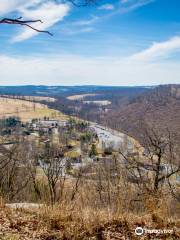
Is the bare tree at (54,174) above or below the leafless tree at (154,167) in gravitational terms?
below

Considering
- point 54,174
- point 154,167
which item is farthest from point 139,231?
point 54,174

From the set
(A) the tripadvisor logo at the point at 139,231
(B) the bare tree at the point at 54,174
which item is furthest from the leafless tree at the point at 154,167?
(B) the bare tree at the point at 54,174

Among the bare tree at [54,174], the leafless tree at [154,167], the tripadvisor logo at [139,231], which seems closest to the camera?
the tripadvisor logo at [139,231]

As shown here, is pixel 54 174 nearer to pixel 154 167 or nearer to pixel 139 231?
pixel 154 167

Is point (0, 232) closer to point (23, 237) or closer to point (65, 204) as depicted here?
point (23, 237)

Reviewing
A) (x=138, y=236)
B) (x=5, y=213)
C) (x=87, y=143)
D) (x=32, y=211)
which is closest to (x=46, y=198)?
(x=32, y=211)

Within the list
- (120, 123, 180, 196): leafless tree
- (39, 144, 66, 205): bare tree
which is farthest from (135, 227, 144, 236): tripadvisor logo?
(39, 144, 66, 205): bare tree

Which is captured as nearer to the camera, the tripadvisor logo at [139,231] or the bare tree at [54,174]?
the tripadvisor logo at [139,231]

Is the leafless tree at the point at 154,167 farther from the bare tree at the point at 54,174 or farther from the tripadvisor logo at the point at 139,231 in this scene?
A: the bare tree at the point at 54,174

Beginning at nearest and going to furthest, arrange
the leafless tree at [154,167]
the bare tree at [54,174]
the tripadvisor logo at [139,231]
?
the tripadvisor logo at [139,231]
the leafless tree at [154,167]
the bare tree at [54,174]

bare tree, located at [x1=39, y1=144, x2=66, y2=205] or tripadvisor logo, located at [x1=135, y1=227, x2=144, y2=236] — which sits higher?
tripadvisor logo, located at [x1=135, y1=227, x2=144, y2=236]

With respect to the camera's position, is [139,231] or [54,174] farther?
[54,174]

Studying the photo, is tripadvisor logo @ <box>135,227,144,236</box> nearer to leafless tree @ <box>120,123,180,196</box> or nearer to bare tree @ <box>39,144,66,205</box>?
leafless tree @ <box>120,123,180,196</box>
